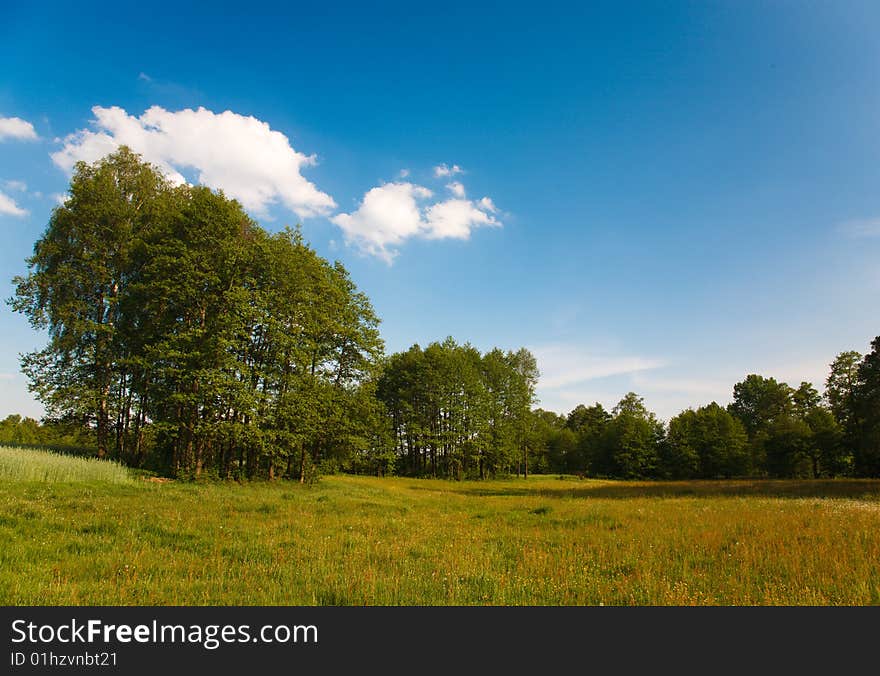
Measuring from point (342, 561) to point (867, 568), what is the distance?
1124 centimetres

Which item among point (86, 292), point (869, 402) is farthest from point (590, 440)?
point (86, 292)

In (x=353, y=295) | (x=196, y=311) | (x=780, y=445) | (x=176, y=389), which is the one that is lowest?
(x=780, y=445)

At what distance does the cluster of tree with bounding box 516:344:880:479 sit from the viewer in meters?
54.3

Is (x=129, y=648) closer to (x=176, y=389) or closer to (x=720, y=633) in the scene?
(x=720, y=633)

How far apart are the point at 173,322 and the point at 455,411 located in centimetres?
4590

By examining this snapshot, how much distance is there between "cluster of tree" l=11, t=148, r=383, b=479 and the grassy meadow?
1076 cm

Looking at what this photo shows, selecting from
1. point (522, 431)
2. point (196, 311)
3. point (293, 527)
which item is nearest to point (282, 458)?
point (196, 311)

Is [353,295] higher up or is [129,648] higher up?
[353,295]

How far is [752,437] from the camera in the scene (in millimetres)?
85750

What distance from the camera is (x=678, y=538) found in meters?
12.8

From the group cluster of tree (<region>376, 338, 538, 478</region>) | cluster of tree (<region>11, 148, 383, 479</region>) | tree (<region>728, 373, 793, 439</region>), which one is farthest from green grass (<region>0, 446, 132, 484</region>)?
tree (<region>728, 373, 793, 439</region>)

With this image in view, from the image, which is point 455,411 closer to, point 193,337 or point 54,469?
point 193,337

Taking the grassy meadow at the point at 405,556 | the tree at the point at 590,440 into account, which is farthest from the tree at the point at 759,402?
the grassy meadow at the point at 405,556

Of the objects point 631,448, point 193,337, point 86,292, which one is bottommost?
point 631,448
